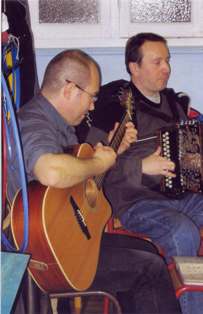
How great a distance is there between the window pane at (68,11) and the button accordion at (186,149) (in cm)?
109

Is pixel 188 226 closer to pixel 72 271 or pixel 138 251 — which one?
pixel 138 251

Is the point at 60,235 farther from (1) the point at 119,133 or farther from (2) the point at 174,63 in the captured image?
(2) the point at 174,63

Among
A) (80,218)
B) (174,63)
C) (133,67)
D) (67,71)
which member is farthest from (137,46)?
(80,218)

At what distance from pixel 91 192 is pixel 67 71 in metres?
0.44

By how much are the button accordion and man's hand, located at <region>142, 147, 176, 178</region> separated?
2cm

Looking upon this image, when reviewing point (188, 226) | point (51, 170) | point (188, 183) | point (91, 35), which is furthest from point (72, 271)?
point (91, 35)

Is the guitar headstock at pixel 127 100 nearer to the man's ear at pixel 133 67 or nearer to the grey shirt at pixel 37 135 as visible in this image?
the man's ear at pixel 133 67

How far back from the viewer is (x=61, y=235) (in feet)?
5.34

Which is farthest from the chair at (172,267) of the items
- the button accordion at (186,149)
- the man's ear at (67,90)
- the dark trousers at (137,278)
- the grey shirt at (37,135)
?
the man's ear at (67,90)

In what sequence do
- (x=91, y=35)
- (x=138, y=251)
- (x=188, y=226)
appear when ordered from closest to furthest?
(x=138, y=251) < (x=188, y=226) < (x=91, y=35)

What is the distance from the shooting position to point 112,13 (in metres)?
3.08

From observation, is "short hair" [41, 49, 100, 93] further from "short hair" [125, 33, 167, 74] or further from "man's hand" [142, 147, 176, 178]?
"short hair" [125, 33, 167, 74]

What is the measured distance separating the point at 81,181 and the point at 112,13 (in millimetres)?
1586

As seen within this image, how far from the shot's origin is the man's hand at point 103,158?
73.4 inches
